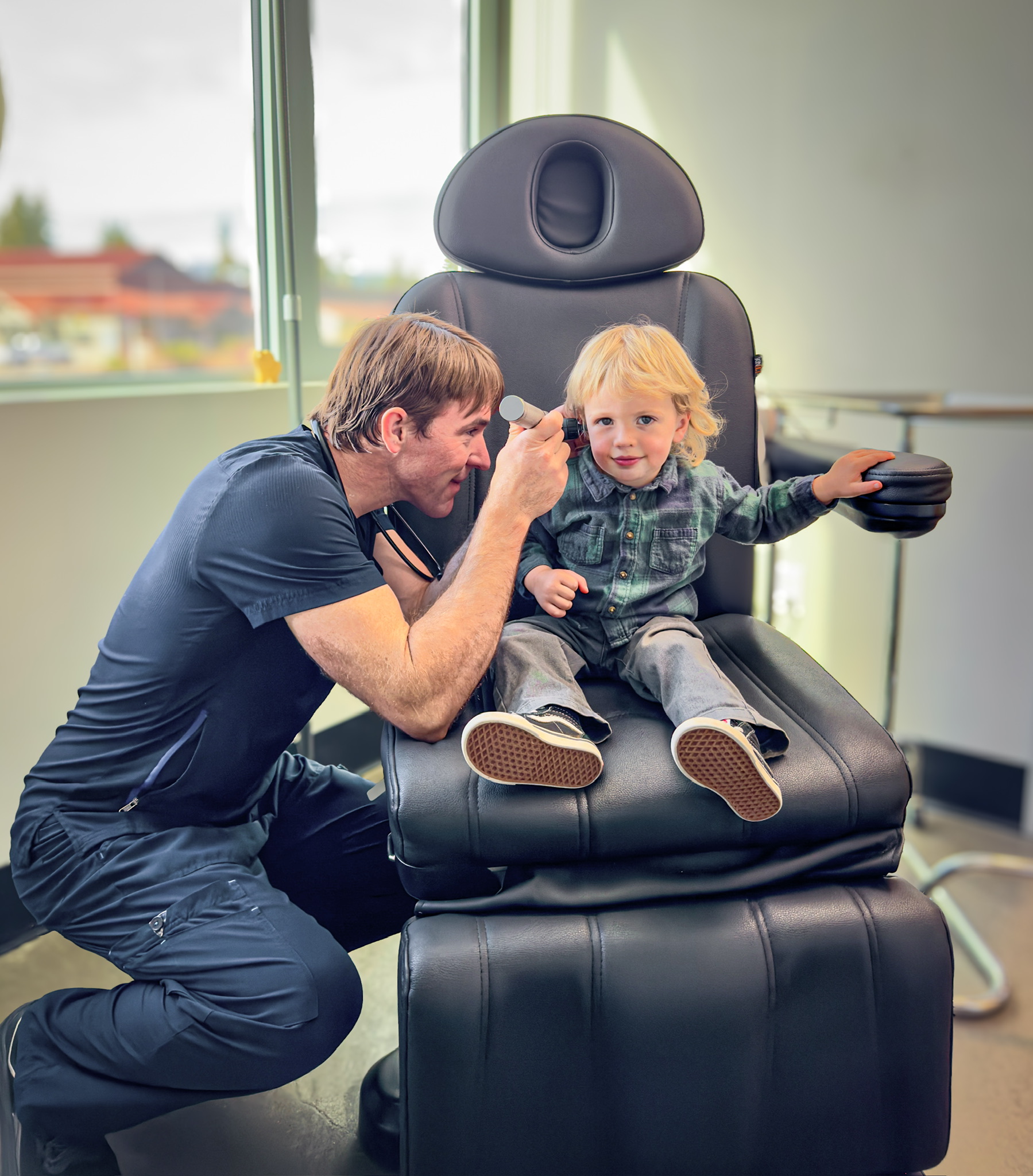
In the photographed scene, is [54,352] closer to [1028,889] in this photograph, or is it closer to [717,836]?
[717,836]

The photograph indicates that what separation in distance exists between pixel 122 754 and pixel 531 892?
449 millimetres

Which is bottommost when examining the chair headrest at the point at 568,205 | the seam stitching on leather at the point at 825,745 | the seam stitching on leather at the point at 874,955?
the seam stitching on leather at the point at 874,955

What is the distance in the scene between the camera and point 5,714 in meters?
1.47

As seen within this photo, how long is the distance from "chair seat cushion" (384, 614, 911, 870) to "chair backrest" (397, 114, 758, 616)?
0.43 meters

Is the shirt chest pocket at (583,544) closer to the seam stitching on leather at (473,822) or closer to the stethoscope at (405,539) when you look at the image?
the stethoscope at (405,539)

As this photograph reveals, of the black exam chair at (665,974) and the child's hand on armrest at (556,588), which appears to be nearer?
the black exam chair at (665,974)

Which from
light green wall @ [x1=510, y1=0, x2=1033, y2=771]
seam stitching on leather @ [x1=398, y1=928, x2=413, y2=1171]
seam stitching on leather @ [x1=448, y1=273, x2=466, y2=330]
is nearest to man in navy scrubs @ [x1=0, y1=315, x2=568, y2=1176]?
seam stitching on leather @ [x1=398, y1=928, x2=413, y2=1171]

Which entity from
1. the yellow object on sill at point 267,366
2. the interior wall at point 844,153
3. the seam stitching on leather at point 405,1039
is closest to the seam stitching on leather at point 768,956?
the seam stitching on leather at point 405,1039

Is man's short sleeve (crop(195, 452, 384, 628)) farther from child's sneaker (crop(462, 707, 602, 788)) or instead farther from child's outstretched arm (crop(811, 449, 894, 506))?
child's outstretched arm (crop(811, 449, 894, 506))

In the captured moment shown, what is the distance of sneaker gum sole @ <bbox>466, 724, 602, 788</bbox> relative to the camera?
91cm

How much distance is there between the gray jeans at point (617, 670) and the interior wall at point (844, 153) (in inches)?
45.2

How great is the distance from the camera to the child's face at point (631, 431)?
46.0 inches

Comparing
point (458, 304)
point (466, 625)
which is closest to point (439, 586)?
point (466, 625)

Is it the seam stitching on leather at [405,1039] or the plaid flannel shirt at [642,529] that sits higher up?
the plaid flannel shirt at [642,529]
